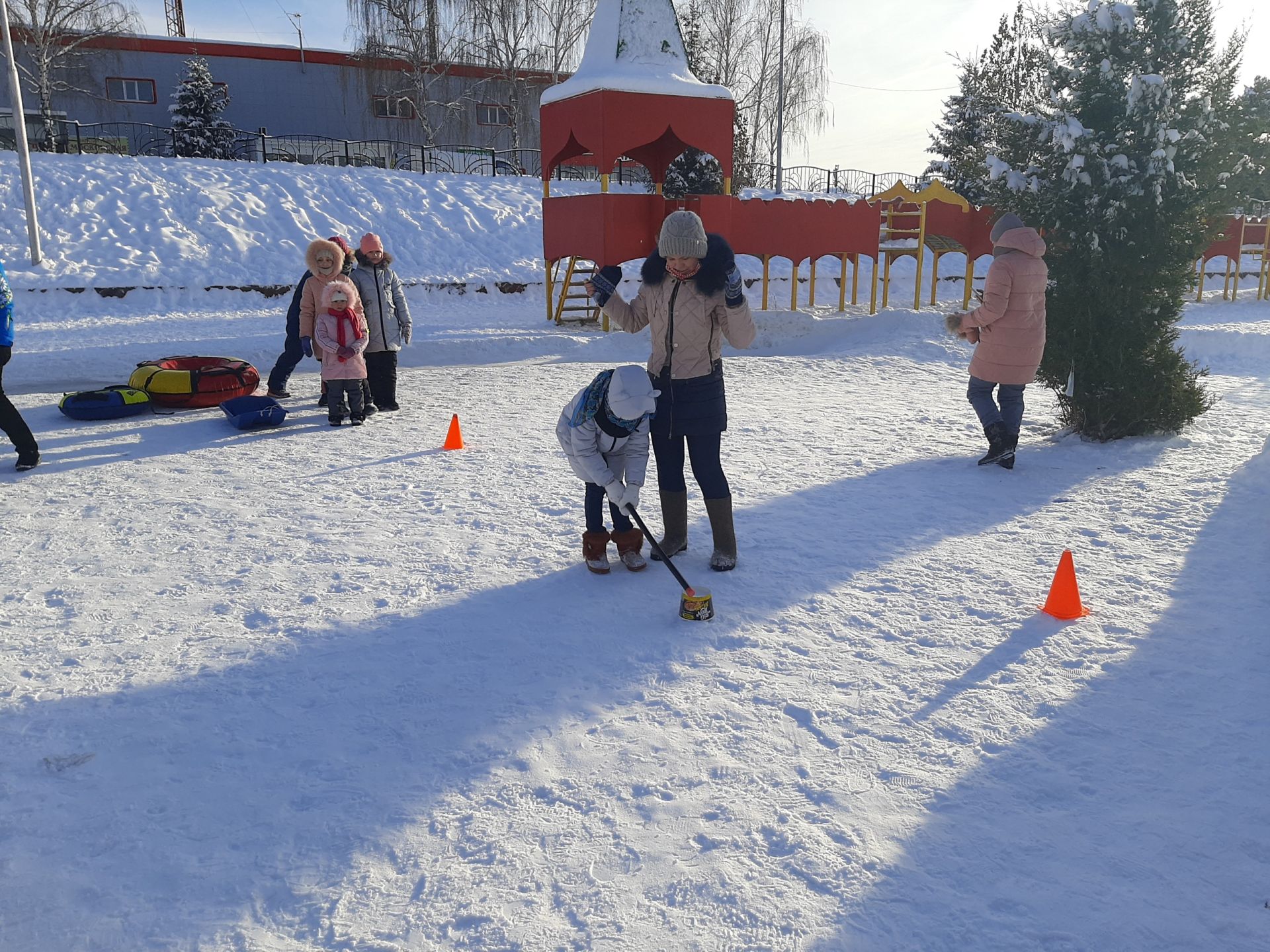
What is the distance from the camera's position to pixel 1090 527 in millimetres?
4953

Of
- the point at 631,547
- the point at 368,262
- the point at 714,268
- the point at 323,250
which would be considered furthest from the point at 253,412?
the point at 714,268

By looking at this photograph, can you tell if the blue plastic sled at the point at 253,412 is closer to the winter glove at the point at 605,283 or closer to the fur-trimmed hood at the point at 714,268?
the winter glove at the point at 605,283

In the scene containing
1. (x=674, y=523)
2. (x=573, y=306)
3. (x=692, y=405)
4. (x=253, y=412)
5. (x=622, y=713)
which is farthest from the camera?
(x=573, y=306)

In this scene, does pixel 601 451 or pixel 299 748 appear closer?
pixel 299 748

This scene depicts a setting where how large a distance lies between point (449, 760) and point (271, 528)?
261 centimetres

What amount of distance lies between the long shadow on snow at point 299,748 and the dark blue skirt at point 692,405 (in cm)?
72

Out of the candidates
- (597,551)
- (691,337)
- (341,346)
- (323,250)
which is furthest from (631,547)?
(323,250)

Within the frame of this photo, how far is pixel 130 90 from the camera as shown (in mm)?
28688

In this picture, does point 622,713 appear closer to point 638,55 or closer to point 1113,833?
point 1113,833

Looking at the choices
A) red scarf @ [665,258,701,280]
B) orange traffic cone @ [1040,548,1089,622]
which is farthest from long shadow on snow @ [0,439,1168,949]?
red scarf @ [665,258,701,280]

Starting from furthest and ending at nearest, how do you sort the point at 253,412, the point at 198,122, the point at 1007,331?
the point at 198,122
the point at 253,412
the point at 1007,331

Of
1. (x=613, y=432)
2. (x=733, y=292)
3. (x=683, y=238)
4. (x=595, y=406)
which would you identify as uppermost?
→ (x=683, y=238)

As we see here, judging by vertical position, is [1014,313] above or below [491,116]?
below

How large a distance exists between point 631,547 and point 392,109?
31372 millimetres
